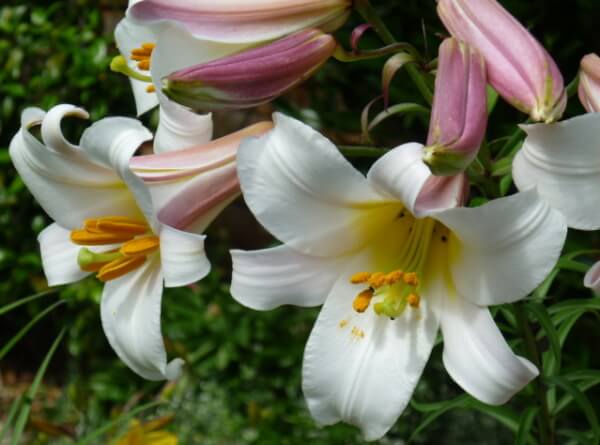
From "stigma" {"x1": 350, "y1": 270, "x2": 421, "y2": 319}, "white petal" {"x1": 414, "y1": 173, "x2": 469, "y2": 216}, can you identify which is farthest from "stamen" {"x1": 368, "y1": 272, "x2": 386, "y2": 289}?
"white petal" {"x1": 414, "y1": 173, "x2": 469, "y2": 216}

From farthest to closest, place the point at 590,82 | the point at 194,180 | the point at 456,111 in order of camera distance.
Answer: the point at 194,180
the point at 590,82
the point at 456,111

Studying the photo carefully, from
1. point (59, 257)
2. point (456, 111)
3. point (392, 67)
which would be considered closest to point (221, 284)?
point (59, 257)

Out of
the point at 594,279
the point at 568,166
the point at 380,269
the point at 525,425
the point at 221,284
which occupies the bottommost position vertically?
the point at 221,284

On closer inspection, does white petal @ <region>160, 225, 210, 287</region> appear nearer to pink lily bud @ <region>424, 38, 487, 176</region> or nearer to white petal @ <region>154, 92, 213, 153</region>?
white petal @ <region>154, 92, 213, 153</region>

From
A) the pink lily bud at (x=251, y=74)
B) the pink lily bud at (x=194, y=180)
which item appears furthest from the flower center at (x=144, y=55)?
the pink lily bud at (x=251, y=74)

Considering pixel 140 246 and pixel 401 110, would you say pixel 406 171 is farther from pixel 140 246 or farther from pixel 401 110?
pixel 140 246

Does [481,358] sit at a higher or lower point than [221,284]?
higher
